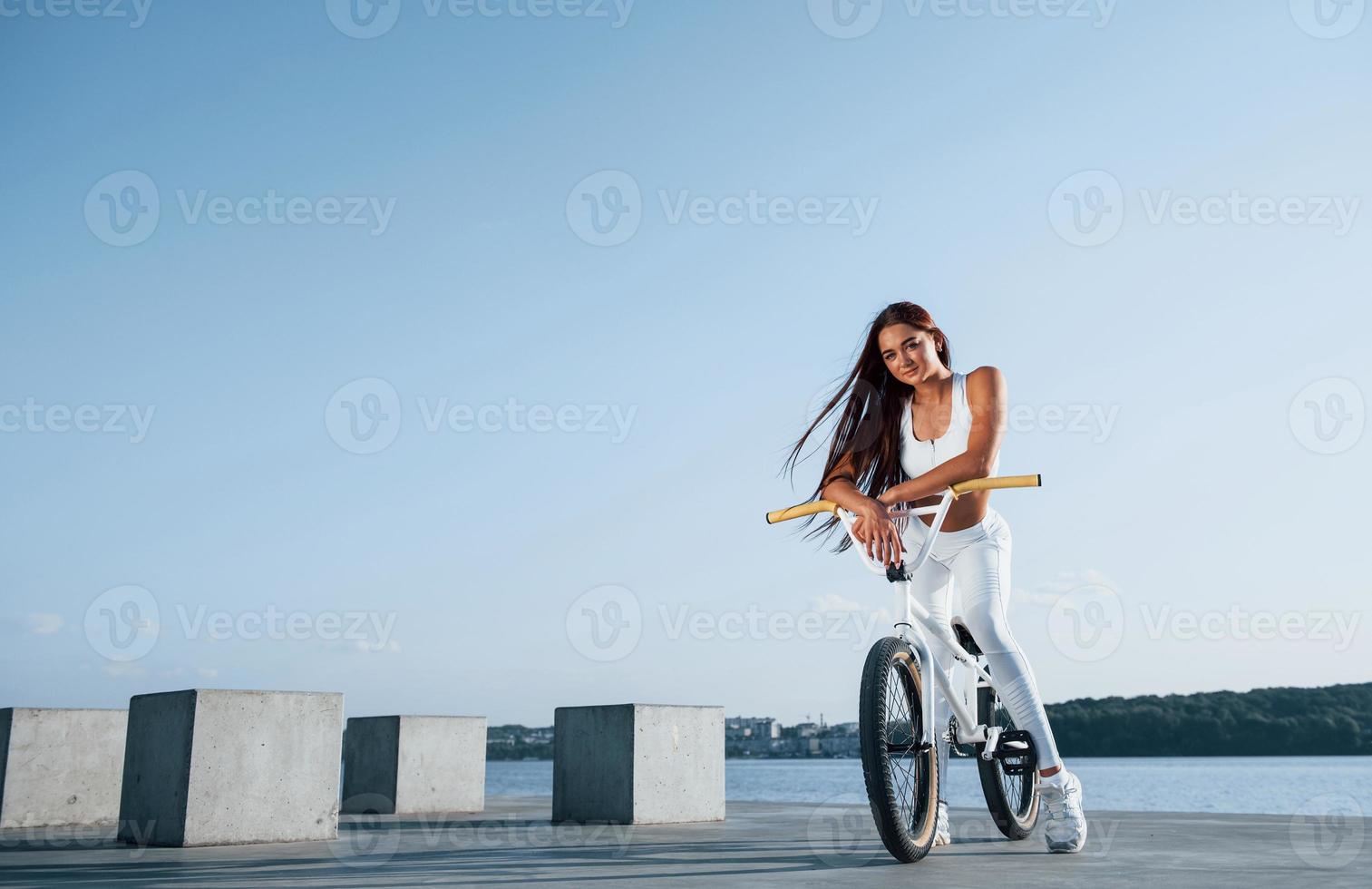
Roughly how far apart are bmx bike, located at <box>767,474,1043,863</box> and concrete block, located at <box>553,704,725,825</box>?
168 inches

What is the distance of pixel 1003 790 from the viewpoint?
6.16m

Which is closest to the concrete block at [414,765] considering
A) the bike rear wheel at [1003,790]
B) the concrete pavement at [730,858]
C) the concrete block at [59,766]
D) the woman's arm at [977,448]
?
the concrete block at [59,766]

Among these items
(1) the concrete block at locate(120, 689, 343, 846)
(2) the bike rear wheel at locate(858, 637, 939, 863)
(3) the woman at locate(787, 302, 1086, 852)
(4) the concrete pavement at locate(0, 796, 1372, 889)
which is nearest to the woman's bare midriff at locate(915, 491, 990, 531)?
(3) the woman at locate(787, 302, 1086, 852)

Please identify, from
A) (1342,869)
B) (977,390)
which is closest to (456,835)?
(977,390)

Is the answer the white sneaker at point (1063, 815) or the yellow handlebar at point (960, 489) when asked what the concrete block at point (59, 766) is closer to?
the yellow handlebar at point (960, 489)

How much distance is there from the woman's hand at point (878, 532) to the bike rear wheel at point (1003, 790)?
104cm

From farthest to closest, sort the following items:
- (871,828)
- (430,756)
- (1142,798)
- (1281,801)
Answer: (1142,798)
(1281,801)
(430,756)
(871,828)

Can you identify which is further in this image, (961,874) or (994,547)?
(994,547)

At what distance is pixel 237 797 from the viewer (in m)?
7.13

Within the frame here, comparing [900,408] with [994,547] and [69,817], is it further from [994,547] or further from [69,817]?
[69,817]

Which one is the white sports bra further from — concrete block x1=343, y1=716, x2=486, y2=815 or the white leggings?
concrete block x1=343, y1=716, x2=486, y2=815

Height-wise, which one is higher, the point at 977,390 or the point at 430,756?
the point at 977,390

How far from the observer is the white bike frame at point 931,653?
509cm

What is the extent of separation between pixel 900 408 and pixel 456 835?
4538mm
